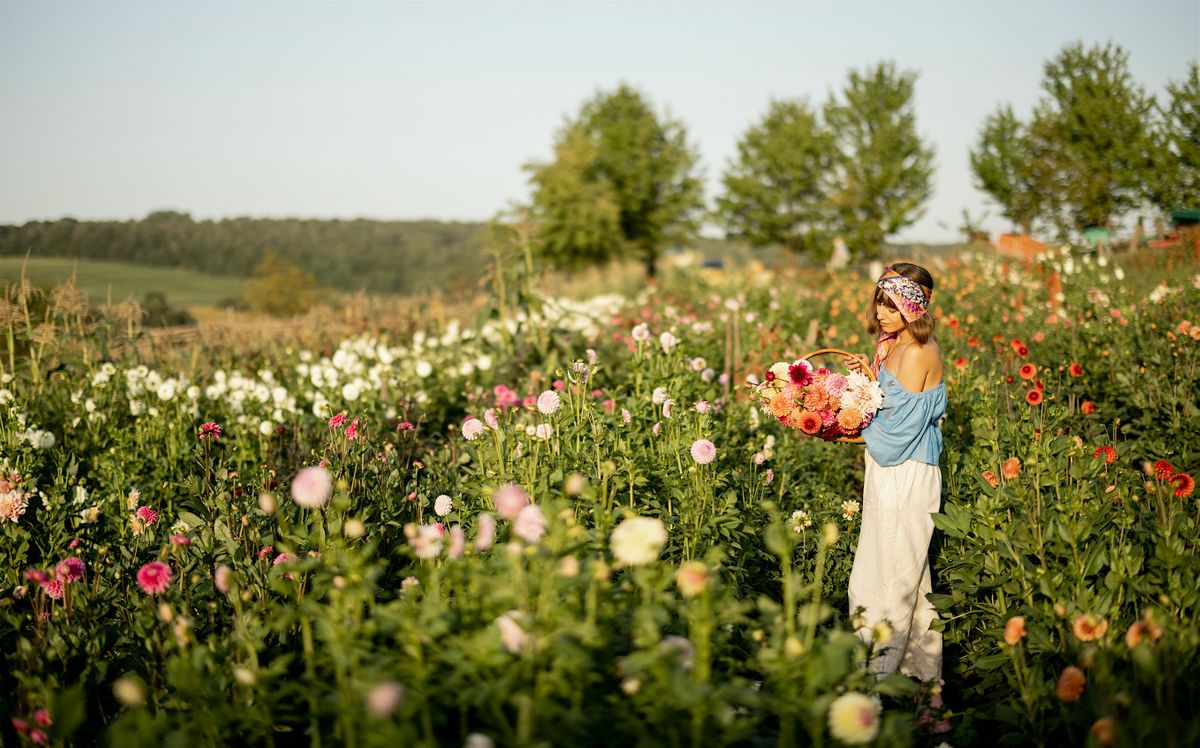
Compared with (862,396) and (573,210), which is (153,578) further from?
(573,210)

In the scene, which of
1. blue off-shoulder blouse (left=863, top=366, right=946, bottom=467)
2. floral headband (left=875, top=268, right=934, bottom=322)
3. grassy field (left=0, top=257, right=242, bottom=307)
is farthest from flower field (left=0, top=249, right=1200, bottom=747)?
grassy field (left=0, top=257, right=242, bottom=307)

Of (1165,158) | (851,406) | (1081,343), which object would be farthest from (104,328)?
(1165,158)

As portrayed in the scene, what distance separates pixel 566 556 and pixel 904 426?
180 cm

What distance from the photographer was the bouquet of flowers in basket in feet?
9.87

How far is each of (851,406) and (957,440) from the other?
152 cm

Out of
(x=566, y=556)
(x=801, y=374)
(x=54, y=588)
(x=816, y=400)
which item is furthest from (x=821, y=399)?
(x=54, y=588)

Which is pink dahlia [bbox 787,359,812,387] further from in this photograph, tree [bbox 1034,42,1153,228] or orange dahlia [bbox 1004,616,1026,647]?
tree [bbox 1034,42,1153,228]

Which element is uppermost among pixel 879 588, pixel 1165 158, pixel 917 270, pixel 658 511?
pixel 1165 158

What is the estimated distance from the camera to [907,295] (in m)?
3.01

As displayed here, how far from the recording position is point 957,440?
4.16 meters

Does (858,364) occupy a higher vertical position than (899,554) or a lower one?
higher

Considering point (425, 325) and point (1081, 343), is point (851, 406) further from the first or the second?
point (425, 325)

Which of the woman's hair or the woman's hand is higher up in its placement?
the woman's hair

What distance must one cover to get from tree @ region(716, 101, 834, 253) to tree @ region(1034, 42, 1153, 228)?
12.7 m
